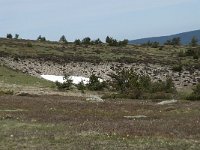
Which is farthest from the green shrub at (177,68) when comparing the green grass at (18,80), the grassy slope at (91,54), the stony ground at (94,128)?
the stony ground at (94,128)

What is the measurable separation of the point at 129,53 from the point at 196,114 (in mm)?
73632

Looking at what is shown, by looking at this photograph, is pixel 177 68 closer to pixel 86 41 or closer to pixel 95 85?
pixel 95 85

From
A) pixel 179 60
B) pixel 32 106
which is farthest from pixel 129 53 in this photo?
pixel 32 106

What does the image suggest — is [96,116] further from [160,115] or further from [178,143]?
[178,143]

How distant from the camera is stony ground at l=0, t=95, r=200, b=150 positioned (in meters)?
20.2

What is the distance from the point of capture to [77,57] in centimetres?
9456

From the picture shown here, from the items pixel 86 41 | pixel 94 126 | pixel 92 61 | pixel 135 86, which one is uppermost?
pixel 86 41

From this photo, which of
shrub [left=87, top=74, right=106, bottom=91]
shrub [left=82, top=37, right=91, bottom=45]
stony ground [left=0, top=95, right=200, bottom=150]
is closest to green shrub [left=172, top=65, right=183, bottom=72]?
shrub [left=87, top=74, right=106, bottom=91]

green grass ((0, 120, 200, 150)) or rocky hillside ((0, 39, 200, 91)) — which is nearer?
green grass ((0, 120, 200, 150))

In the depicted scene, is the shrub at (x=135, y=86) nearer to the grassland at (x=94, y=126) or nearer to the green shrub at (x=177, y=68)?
the grassland at (x=94, y=126)

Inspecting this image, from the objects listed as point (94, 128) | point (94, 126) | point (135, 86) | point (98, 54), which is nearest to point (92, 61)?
point (98, 54)

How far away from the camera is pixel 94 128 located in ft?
79.5

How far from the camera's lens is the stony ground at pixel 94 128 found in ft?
66.3

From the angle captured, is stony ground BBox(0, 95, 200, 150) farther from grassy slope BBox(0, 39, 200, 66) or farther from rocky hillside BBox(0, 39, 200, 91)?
grassy slope BBox(0, 39, 200, 66)
